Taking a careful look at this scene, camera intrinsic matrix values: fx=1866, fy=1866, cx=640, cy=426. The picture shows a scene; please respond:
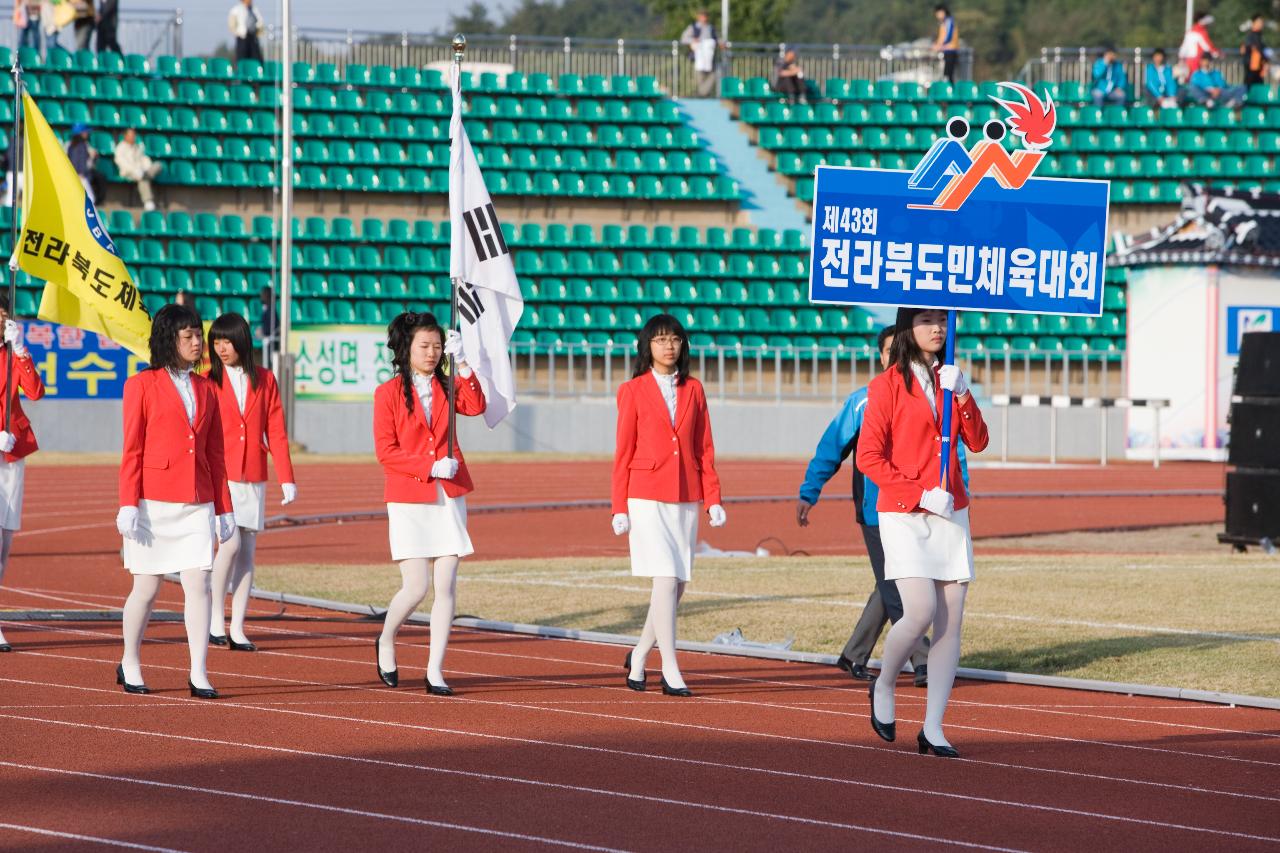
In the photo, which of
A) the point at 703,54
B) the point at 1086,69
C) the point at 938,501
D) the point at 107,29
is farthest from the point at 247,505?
the point at 1086,69

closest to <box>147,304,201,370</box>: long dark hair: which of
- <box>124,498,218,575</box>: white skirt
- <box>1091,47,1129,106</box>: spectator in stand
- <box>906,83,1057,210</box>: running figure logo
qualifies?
<box>124,498,218,575</box>: white skirt

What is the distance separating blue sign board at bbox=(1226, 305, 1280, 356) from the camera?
92.0 ft

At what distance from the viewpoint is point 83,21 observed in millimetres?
34406

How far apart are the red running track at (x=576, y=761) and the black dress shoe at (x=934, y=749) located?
0.22 feet

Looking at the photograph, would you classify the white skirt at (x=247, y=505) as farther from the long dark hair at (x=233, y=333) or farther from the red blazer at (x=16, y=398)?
the red blazer at (x=16, y=398)

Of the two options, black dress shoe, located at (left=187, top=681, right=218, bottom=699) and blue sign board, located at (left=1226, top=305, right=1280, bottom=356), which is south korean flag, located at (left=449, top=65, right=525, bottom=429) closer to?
black dress shoe, located at (left=187, top=681, right=218, bottom=699)

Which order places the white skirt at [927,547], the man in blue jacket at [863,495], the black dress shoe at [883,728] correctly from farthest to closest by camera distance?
the man in blue jacket at [863,495] → the black dress shoe at [883,728] → the white skirt at [927,547]

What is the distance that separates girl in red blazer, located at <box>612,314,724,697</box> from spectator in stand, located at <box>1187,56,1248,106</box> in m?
30.2

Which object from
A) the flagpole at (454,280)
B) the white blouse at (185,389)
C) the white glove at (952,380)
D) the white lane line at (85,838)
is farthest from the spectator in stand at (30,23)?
the white lane line at (85,838)

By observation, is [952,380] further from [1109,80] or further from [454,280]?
[1109,80]

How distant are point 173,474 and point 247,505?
208cm

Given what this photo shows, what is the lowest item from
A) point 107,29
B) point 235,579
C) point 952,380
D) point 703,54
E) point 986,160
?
point 235,579

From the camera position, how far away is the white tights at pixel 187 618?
8688 mm

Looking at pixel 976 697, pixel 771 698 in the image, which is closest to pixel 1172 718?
pixel 976 697
